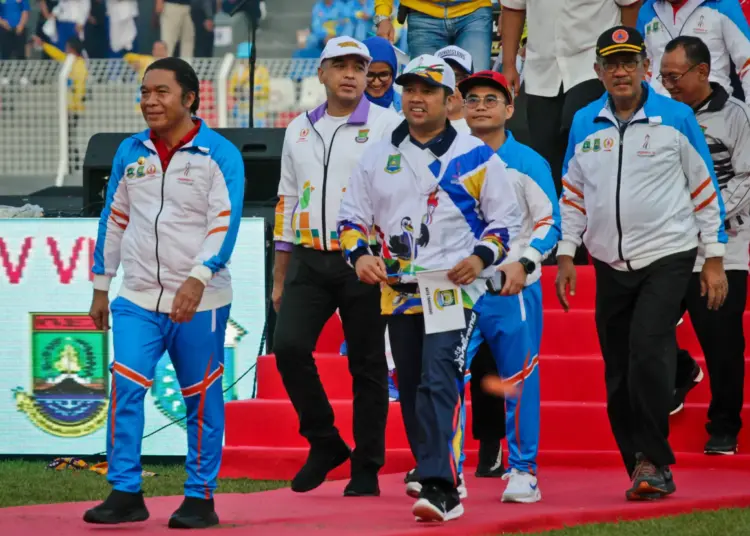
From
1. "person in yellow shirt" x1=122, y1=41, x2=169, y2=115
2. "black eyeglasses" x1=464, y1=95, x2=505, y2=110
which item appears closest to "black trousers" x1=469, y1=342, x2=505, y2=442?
"black eyeglasses" x1=464, y1=95, x2=505, y2=110

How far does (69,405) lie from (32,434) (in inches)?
11.7

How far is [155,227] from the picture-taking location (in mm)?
6543

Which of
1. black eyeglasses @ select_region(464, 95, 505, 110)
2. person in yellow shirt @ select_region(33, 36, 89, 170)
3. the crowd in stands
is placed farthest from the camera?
the crowd in stands

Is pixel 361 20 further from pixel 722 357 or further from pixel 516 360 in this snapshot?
pixel 516 360

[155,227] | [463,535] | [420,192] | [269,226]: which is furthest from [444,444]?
[269,226]

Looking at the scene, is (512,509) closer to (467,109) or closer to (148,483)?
(467,109)

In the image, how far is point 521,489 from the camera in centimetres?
712

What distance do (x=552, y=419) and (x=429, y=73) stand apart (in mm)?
2725

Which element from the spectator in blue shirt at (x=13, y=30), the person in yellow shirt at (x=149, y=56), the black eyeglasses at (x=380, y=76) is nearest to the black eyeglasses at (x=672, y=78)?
the black eyeglasses at (x=380, y=76)

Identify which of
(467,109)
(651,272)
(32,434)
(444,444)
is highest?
(467,109)

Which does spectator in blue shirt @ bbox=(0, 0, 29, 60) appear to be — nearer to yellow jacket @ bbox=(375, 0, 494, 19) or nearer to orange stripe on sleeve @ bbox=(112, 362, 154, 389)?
yellow jacket @ bbox=(375, 0, 494, 19)

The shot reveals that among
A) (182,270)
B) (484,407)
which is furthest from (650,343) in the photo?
(182,270)

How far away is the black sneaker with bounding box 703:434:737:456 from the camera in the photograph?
8172mm

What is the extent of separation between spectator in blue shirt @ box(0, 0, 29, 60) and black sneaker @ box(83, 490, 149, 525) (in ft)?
45.0
